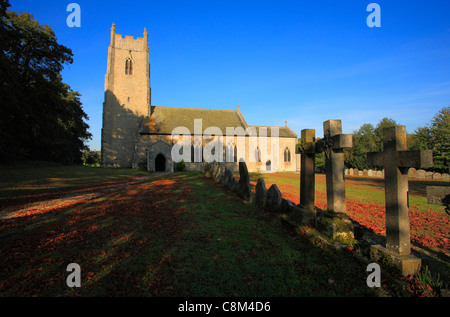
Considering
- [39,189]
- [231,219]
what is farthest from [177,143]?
[231,219]

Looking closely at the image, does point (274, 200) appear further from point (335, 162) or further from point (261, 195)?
point (335, 162)

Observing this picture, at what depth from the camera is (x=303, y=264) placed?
3.37 meters

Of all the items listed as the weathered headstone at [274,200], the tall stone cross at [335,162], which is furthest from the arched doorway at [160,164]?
the tall stone cross at [335,162]

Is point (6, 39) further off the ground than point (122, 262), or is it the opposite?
point (6, 39)

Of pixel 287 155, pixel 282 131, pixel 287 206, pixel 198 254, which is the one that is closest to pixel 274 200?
pixel 287 206

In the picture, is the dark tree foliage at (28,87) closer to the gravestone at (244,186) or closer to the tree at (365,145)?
the gravestone at (244,186)

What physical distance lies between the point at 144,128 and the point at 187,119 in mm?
7020

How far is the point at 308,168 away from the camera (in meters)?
5.38

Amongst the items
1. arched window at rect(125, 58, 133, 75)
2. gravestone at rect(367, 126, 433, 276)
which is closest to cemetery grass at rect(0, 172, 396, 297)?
gravestone at rect(367, 126, 433, 276)

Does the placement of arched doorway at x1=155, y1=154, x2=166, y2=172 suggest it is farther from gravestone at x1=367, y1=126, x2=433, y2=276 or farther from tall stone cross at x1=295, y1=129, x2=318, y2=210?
gravestone at x1=367, y1=126, x2=433, y2=276

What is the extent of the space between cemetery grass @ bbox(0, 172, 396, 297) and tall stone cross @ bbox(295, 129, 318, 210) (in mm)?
1060

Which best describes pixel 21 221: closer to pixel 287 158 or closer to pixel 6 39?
pixel 6 39

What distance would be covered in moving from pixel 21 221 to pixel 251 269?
688cm
